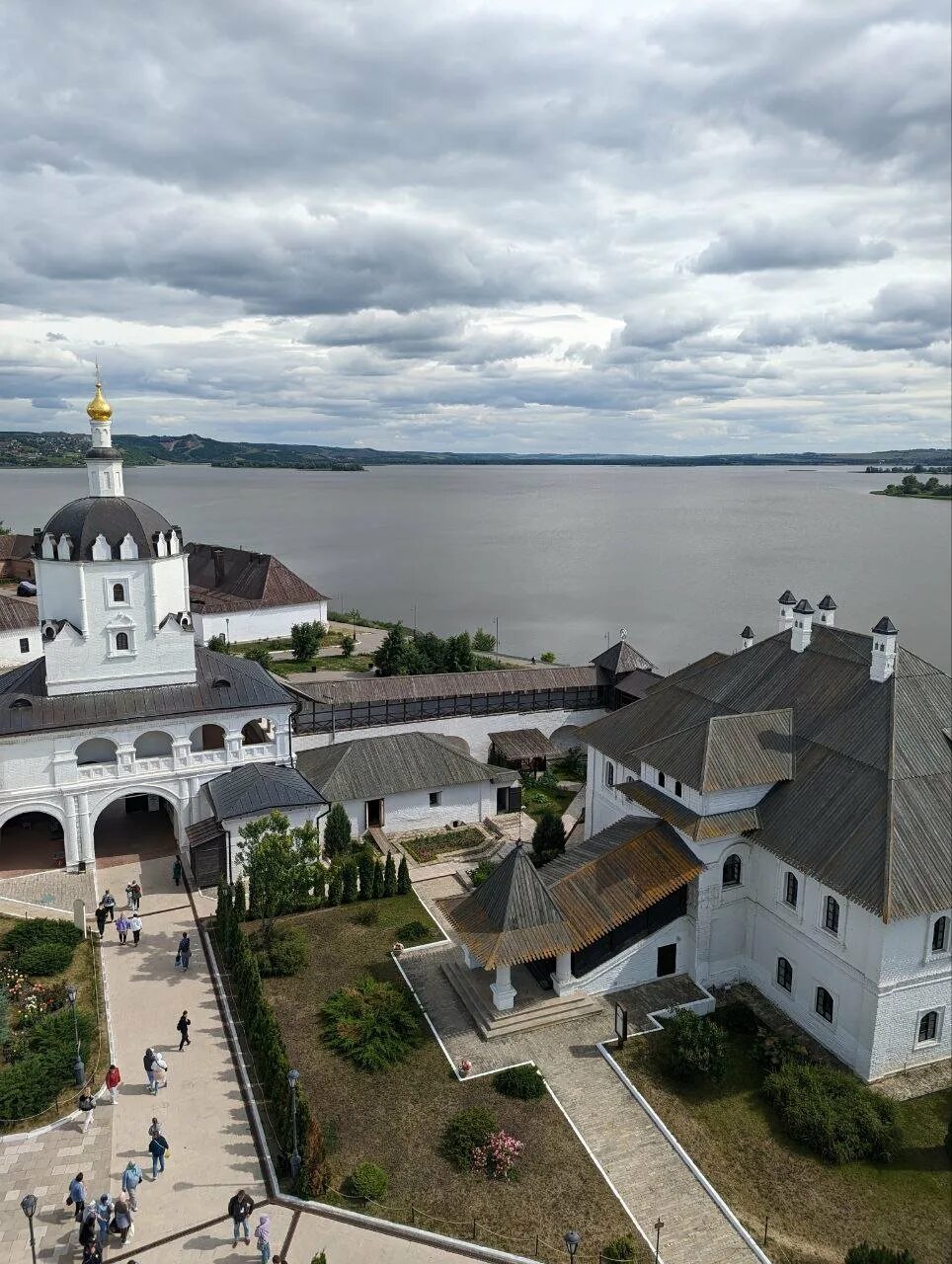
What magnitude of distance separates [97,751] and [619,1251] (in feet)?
84.0

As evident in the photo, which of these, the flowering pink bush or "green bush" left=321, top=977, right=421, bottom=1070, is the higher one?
"green bush" left=321, top=977, right=421, bottom=1070

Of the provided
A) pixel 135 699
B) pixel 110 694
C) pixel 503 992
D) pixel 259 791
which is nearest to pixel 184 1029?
pixel 503 992

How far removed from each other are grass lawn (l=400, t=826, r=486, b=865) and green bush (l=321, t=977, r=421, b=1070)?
850cm

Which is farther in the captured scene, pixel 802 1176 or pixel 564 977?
pixel 564 977

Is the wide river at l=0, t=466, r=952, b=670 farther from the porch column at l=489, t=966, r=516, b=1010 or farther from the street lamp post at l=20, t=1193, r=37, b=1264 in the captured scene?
the street lamp post at l=20, t=1193, r=37, b=1264

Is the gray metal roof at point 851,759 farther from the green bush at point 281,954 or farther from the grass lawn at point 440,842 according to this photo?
the green bush at point 281,954

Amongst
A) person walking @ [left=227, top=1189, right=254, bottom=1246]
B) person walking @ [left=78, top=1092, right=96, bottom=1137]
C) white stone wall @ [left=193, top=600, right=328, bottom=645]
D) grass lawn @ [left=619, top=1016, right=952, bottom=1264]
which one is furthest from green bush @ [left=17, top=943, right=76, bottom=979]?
white stone wall @ [left=193, top=600, right=328, bottom=645]

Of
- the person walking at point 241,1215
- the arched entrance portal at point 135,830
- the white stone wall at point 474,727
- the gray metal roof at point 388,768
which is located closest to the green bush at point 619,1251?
the person walking at point 241,1215

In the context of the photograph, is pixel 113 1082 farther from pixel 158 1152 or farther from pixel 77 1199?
pixel 77 1199

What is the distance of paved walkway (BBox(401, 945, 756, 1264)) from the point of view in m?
16.4

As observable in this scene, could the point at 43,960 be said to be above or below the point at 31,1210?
below

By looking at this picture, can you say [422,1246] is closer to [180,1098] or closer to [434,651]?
[180,1098]

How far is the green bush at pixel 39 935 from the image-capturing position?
2459cm

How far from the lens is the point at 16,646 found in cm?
5484
